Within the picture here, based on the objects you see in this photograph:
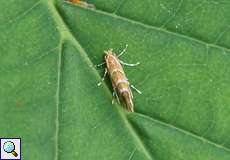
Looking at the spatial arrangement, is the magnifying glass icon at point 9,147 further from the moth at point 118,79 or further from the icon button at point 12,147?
the moth at point 118,79

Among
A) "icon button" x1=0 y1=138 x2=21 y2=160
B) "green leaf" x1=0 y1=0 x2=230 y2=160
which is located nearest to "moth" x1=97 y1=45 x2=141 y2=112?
"green leaf" x1=0 y1=0 x2=230 y2=160

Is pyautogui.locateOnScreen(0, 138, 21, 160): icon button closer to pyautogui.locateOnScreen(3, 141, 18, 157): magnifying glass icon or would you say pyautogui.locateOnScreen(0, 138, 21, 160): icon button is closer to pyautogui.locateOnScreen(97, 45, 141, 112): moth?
pyautogui.locateOnScreen(3, 141, 18, 157): magnifying glass icon

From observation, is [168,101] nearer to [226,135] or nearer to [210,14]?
[226,135]

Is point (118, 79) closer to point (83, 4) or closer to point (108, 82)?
point (108, 82)

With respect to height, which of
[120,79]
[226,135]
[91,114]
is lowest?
[226,135]

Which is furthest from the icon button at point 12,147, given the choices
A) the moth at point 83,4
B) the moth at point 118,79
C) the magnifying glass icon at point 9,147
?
the moth at point 83,4

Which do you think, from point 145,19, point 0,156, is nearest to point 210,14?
point 145,19
